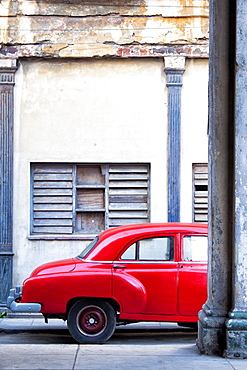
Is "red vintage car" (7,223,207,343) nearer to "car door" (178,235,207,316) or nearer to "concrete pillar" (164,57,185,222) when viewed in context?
"car door" (178,235,207,316)

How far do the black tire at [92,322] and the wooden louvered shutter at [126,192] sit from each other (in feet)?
13.6

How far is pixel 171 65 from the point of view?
12352mm

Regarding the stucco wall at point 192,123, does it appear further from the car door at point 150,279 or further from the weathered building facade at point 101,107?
the car door at point 150,279

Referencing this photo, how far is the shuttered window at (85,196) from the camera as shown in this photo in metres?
12.4

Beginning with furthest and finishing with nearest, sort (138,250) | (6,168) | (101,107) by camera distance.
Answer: (101,107) < (6,168) < (138,250)

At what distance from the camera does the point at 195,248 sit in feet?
28.8

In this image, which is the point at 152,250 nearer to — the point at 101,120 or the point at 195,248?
the point at 195,248

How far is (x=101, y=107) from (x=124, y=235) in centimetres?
430

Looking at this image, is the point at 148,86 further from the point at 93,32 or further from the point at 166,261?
the point at 166,261

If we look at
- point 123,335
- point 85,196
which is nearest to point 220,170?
point 123,335

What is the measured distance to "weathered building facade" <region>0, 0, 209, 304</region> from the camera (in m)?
12.3

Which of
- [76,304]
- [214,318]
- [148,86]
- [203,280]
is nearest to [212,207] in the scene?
[214,318]

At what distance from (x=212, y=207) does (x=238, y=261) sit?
622 mm

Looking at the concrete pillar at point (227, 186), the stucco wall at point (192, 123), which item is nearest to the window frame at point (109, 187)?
the stucco wall at point (192, 123)
